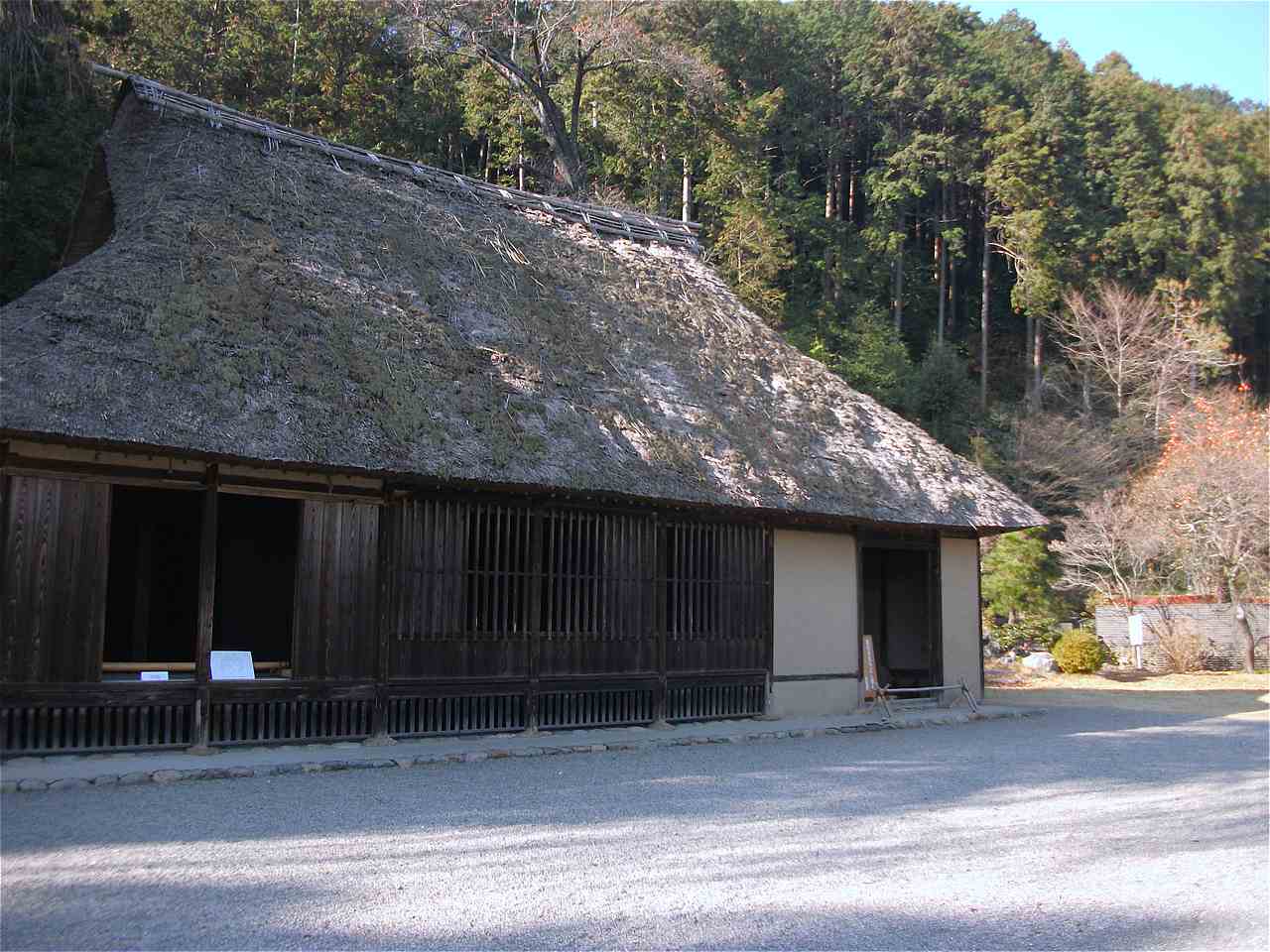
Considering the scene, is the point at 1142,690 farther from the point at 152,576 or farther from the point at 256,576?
the point at 152,576

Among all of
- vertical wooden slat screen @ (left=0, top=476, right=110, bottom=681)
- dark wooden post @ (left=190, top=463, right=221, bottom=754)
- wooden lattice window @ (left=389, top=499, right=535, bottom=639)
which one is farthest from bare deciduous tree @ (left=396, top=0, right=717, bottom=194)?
vertical wooden slat screen @ (left=0, top=476, right=110, bottom=681)

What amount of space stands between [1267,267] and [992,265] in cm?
799

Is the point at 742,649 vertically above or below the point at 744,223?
below

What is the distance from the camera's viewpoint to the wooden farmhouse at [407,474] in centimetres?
766

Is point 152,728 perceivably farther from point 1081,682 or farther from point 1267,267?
point 1267,267

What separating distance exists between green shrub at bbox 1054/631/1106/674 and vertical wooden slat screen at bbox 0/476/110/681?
52.8ft

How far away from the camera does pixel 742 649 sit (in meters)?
11.5

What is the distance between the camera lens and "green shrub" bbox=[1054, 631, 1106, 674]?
60.8ft

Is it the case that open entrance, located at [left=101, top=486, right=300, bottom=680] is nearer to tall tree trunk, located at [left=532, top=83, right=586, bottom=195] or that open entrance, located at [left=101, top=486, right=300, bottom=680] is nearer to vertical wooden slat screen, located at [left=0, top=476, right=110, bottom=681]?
vertical wooden slat screen, located at [left=0, top=476, right=110, bottom=681]

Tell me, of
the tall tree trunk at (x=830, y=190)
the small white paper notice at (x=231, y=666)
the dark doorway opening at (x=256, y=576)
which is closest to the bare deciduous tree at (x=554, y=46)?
the tall tree trunk at (x=830, y=190)

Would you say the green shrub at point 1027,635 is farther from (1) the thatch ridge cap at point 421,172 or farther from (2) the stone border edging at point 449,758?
(1) the thatch ridge cap at point 421,172

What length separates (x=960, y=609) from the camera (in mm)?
13422

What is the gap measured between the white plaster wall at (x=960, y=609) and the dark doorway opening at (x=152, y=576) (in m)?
8.90

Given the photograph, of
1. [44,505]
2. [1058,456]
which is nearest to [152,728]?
[44,505]
